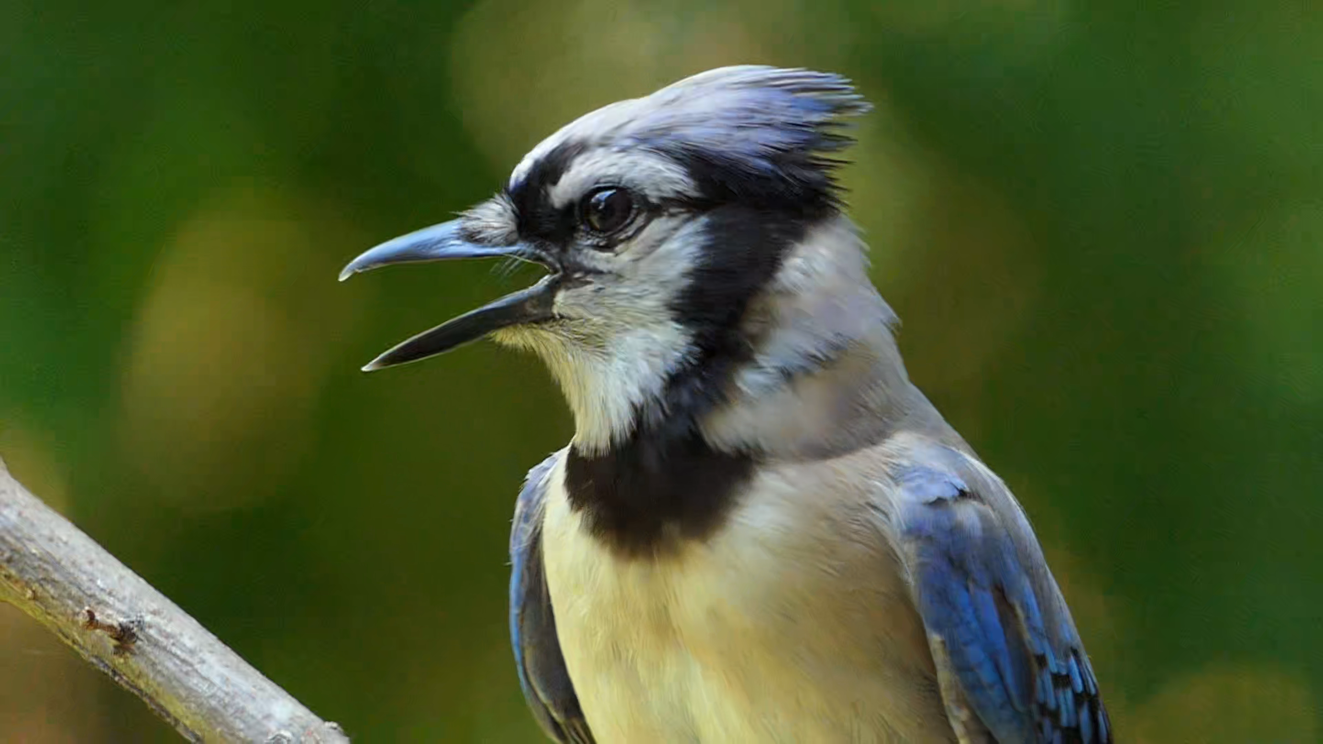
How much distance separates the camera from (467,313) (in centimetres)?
188

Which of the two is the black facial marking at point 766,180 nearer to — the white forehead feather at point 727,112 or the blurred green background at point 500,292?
the white forehead feather at point 727,112

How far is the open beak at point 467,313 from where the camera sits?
→ 183 centimetres

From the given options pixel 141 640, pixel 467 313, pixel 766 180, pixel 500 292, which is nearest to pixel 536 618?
pixel 467 313

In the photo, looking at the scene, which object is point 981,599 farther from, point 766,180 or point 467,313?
point 467,313

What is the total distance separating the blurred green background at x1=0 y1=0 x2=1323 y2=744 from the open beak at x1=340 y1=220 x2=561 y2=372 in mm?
1188

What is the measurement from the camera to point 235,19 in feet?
10.7

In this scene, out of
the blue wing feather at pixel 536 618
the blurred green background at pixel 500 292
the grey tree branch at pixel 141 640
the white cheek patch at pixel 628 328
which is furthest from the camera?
the blurred green background at pixel 500 292

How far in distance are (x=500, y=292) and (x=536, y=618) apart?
3.66 feet

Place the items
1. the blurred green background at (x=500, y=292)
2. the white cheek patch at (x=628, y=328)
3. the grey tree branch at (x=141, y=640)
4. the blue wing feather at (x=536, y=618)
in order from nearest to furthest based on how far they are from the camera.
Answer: the grey tree branch at (x=141, y=640), the white cheek patch at (x=628, y=328), the blue wing feather at (x=536, y=618), the blurred green background at (x=500, y=292)

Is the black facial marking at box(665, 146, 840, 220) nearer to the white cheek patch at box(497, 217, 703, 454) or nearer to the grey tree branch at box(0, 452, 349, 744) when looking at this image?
the white cheek patch at box(497, 217, 703, 454)

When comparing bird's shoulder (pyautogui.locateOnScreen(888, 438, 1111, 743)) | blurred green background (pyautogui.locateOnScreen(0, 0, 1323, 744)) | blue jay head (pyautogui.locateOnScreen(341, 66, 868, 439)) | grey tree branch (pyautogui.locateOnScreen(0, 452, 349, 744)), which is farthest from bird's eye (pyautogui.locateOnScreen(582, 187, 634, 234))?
blurred green background (pyautogui.locateOnScreen(0, 0, 1323, 744))

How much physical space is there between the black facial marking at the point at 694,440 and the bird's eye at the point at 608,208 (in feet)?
0.34

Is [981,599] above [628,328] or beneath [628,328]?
beneath

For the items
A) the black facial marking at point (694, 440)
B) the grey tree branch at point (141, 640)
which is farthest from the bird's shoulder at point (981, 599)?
the grey tree branch at point (141, 640)
